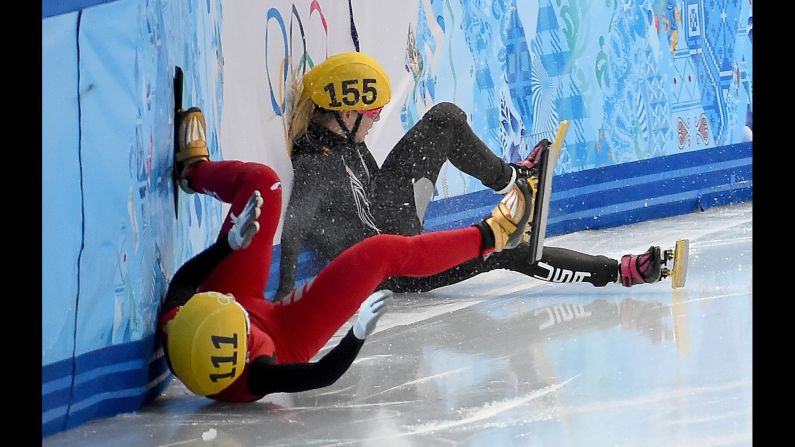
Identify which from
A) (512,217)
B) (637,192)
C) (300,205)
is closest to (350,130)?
(300,205)

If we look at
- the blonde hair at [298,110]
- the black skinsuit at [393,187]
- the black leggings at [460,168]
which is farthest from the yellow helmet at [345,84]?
the black leggings at [460,168]

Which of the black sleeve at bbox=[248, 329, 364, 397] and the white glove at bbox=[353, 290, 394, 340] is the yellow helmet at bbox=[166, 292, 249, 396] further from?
the white glove at bbox=[353, 290, 394, 340]

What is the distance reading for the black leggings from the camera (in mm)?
4855

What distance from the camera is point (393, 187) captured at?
4.97m

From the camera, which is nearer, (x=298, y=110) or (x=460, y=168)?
(x=298, y=110)

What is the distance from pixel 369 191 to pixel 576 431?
2.23 metres

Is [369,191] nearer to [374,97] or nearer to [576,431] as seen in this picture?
[374,97]

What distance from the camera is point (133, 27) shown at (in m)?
3.30

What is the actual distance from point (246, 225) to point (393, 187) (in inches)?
59.5

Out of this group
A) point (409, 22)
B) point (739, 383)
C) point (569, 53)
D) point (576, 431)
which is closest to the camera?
point (576, 431)

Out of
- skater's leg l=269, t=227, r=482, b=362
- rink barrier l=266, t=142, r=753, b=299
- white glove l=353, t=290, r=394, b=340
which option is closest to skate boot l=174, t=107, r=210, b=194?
skater's leg l=269, t=227, r=482, b=362

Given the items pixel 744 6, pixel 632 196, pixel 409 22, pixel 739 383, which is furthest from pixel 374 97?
pixel 744 6

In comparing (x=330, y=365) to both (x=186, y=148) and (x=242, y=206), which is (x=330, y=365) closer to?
(x=242, y=206)

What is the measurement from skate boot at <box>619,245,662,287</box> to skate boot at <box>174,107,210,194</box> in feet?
6.29
